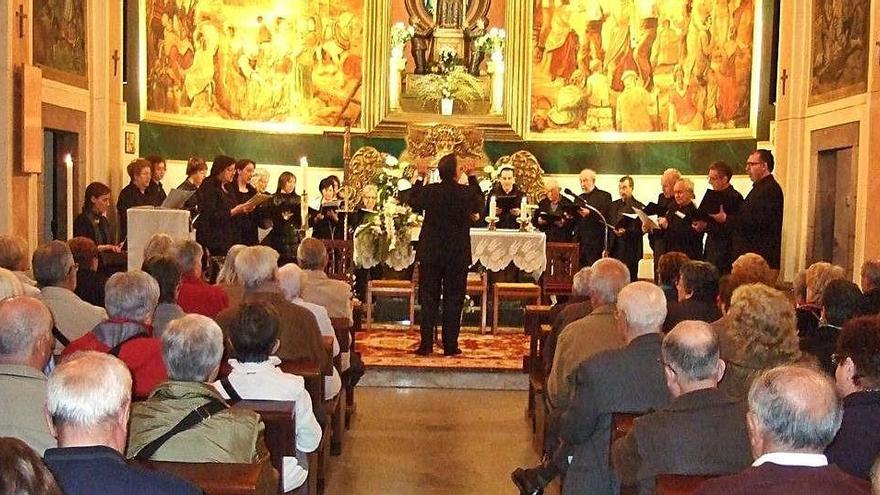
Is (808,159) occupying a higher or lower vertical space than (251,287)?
higher

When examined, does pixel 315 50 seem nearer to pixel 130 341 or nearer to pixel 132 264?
pixel 132 264

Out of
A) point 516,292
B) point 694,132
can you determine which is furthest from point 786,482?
point 694,132

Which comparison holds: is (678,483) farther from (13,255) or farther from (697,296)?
(13,255)

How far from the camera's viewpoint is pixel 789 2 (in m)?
14.8

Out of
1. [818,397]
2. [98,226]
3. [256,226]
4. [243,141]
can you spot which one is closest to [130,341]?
[818,397]

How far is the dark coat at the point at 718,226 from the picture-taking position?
38.5 feet

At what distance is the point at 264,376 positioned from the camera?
17.2 ft

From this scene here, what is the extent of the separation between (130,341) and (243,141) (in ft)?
42.3

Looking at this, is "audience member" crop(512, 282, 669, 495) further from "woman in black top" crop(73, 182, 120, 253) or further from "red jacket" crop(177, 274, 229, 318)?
"woman in black top" crop(73, 182, 120, 253)

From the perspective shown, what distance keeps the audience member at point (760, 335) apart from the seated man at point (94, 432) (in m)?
2.83

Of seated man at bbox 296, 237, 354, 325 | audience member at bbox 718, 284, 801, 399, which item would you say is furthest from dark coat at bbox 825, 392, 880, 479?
seated man at bbox 296, 237, 354, 325

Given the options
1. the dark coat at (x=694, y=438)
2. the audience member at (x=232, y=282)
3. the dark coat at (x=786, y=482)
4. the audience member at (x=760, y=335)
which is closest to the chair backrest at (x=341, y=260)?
the audience member at (x=232, y=282)

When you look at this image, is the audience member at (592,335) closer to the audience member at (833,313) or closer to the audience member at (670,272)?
the audience member at (833,313)

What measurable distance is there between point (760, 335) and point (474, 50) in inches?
575
